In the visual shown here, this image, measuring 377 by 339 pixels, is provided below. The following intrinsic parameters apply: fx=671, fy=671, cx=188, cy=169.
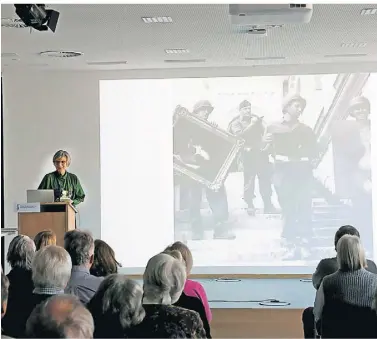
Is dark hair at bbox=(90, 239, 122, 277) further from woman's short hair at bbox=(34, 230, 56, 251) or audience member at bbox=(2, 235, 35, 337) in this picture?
woman's short hair at bbox=(34, 230, 56, 251)

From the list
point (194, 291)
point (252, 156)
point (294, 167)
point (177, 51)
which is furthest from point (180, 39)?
point (194, 291)

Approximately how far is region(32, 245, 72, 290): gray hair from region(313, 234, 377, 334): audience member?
156 centimetres

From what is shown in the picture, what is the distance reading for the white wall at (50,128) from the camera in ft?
32.9

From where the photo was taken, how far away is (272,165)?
31.5 ft

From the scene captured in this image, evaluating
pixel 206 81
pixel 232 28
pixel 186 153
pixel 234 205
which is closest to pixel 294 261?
pixel 234 205

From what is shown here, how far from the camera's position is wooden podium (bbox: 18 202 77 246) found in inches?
243

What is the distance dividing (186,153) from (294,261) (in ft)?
7.08

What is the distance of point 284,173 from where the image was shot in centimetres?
960

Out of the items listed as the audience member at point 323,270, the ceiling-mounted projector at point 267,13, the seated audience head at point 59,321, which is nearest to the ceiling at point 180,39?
the ceiling-mounted projector at point 267,13

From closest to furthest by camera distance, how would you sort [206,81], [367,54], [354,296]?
[354,296] → [367,54] → [206,81]

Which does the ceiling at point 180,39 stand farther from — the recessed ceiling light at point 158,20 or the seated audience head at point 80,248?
the seated audience head at point 80,248

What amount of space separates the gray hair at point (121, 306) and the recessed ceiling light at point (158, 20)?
4.53m

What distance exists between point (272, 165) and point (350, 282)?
18.8ft

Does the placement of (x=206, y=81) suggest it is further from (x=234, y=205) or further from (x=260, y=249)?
(x=260, y=249)
